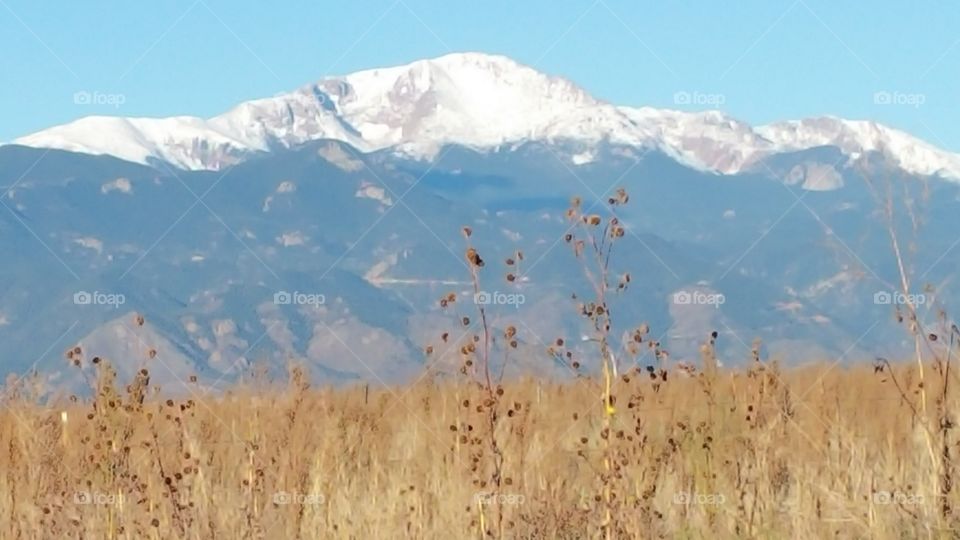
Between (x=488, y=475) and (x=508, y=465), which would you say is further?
(x=508, y=465)

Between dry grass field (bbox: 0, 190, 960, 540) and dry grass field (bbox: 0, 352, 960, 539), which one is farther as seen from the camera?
dry grass field (bbox: 0, 352, 960, 539)

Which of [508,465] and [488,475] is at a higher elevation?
[508,465]

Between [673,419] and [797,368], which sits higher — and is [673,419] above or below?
below

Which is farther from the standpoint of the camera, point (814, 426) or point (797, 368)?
point (797, 368)

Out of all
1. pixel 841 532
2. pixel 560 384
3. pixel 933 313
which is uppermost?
pixel 560 384

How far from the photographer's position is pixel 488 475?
677 centimetres

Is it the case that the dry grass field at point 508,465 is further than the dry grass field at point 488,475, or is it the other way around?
the dry grass field at point 488,475

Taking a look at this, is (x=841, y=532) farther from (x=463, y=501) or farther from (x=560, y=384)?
(x=560, y=384)

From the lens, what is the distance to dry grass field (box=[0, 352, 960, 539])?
7.04 meters

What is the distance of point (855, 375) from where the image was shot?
15219mm

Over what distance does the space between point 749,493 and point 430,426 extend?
4509 millimetres

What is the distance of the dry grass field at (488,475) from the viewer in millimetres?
7043

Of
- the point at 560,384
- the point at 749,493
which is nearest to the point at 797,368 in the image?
the point at 560,384

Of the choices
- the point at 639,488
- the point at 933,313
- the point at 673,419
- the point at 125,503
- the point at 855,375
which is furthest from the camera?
the point at 855,375
